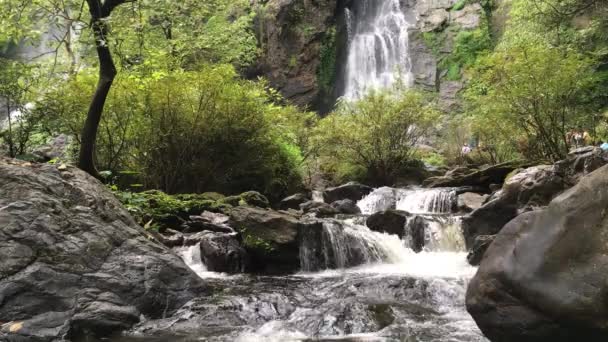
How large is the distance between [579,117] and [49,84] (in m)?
14.7

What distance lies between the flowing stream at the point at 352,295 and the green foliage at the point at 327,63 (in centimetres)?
2383

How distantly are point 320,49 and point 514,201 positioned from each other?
25.6 metres

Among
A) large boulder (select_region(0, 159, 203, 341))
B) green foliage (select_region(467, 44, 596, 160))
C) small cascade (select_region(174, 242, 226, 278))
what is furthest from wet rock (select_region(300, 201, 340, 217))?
large boulder (select_region(0, 159, 203, 341))

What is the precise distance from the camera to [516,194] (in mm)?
10766

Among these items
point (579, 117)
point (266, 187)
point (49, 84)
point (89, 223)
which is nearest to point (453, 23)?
point (579, 117)

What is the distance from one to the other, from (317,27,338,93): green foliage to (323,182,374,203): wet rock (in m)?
17.9

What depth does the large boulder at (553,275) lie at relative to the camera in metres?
3.86

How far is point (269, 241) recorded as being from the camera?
30.7 feet

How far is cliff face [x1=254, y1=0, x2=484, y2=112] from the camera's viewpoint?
111 ft

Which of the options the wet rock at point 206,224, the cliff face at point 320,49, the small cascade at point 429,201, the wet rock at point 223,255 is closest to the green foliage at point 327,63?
the cliff face at point 320,49

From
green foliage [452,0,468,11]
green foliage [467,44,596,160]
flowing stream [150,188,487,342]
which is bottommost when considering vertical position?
flowing stream [150,188,487,342]

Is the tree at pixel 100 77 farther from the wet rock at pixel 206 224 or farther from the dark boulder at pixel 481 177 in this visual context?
the dark boulder at pixel 481 177

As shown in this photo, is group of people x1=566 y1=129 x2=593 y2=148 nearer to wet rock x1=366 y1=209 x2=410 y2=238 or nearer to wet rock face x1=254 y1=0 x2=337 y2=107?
wet rock x1=366 y1=209 x2=410 y2=238

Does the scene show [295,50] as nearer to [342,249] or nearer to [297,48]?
[297,48]
